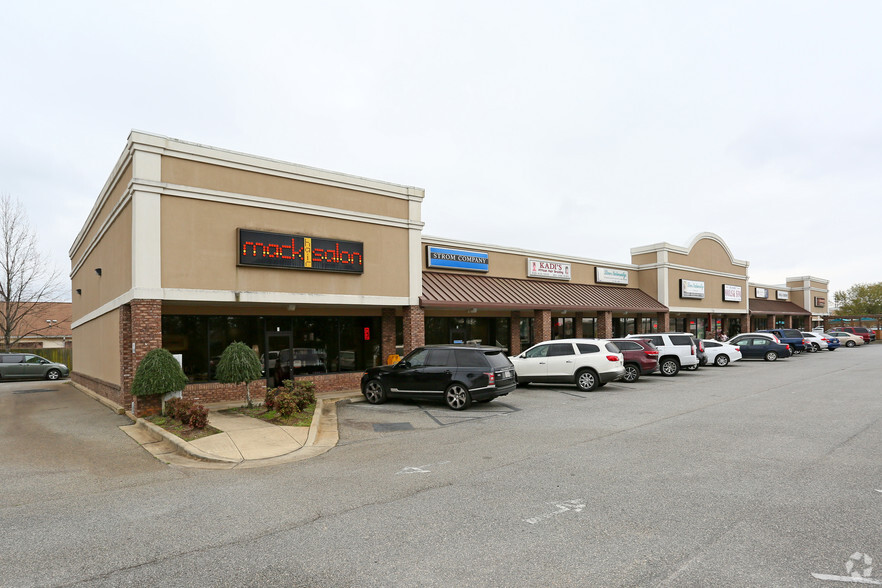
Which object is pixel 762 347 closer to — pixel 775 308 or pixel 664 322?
pixel 664 322

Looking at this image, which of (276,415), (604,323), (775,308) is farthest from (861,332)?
(276,415)

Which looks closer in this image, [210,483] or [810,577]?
[810,577]

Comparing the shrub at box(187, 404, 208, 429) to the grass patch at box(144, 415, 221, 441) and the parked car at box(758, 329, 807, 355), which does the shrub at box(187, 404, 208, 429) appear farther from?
the parked car at box(758, 329, 807, 355)

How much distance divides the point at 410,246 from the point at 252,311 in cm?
590

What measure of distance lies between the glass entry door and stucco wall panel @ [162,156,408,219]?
4743mm

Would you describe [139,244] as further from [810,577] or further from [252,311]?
[810,577]

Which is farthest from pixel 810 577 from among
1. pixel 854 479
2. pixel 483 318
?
pixel 483 318

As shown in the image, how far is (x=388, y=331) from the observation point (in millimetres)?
20047

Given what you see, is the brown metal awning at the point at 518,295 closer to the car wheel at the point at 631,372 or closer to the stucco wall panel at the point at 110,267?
the car wheel at the point at 631,372

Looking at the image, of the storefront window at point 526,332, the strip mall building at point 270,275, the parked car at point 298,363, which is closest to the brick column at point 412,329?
the strip mall building at point 270,275

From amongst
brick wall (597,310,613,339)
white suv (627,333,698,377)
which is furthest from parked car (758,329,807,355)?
white suv (627,333,698,377)

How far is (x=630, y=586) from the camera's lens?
13.7 ft

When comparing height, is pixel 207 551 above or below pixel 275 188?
below

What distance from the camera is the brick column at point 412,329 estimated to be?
62.1 feet
